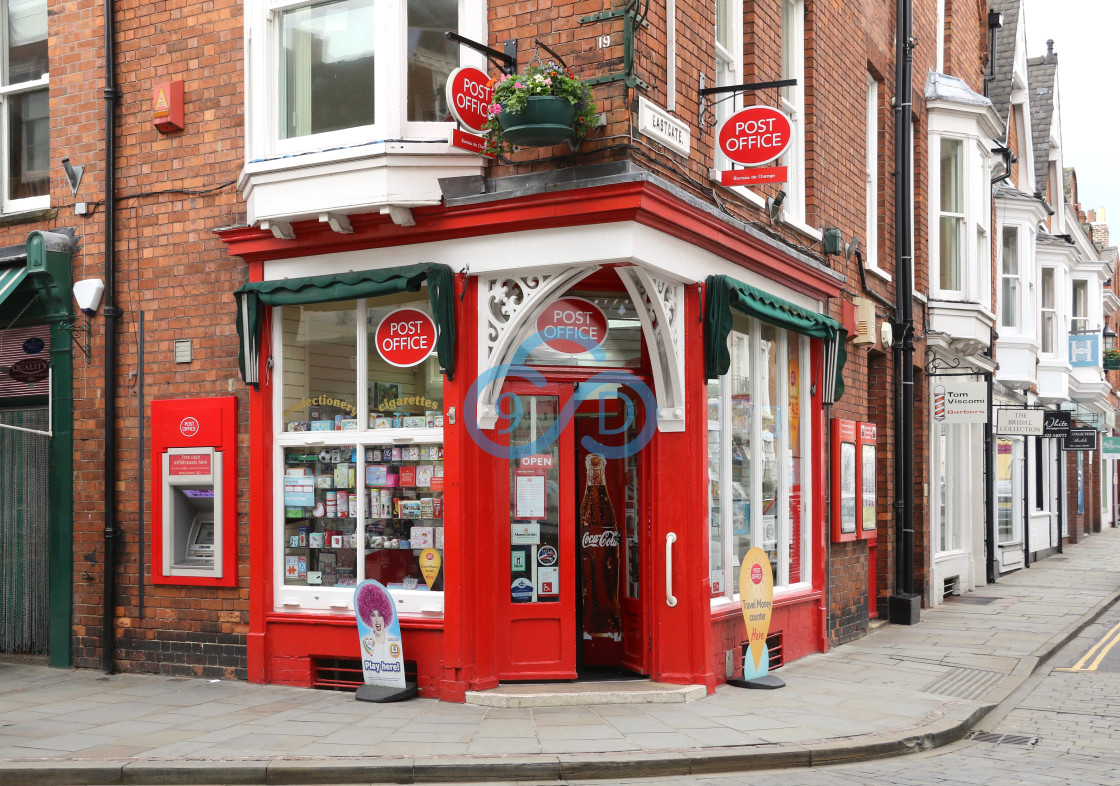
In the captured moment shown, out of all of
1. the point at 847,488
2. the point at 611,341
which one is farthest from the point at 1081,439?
the point at 611,341

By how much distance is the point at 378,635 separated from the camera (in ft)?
28.3

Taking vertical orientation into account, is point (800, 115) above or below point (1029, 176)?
below

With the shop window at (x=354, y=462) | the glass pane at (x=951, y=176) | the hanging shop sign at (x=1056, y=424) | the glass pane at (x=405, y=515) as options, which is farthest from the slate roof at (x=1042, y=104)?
the glass pane at (x=405, y=515)

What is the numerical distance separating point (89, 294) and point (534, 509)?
4577 millimetres

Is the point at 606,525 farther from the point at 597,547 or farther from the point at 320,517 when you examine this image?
the point at 320,517

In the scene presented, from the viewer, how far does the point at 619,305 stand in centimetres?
933

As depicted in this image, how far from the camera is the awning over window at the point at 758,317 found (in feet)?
29.7

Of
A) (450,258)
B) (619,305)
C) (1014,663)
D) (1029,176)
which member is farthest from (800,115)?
(1029,176)

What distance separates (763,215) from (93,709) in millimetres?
7175

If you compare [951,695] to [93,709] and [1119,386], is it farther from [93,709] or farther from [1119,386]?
[1119,386]

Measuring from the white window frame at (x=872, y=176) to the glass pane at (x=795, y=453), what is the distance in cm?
321

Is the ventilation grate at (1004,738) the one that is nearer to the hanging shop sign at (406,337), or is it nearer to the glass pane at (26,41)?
the hanging shop sign at (406,337)

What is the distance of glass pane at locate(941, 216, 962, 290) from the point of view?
658 inches

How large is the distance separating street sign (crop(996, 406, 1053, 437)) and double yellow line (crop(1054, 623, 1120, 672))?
202 inches
